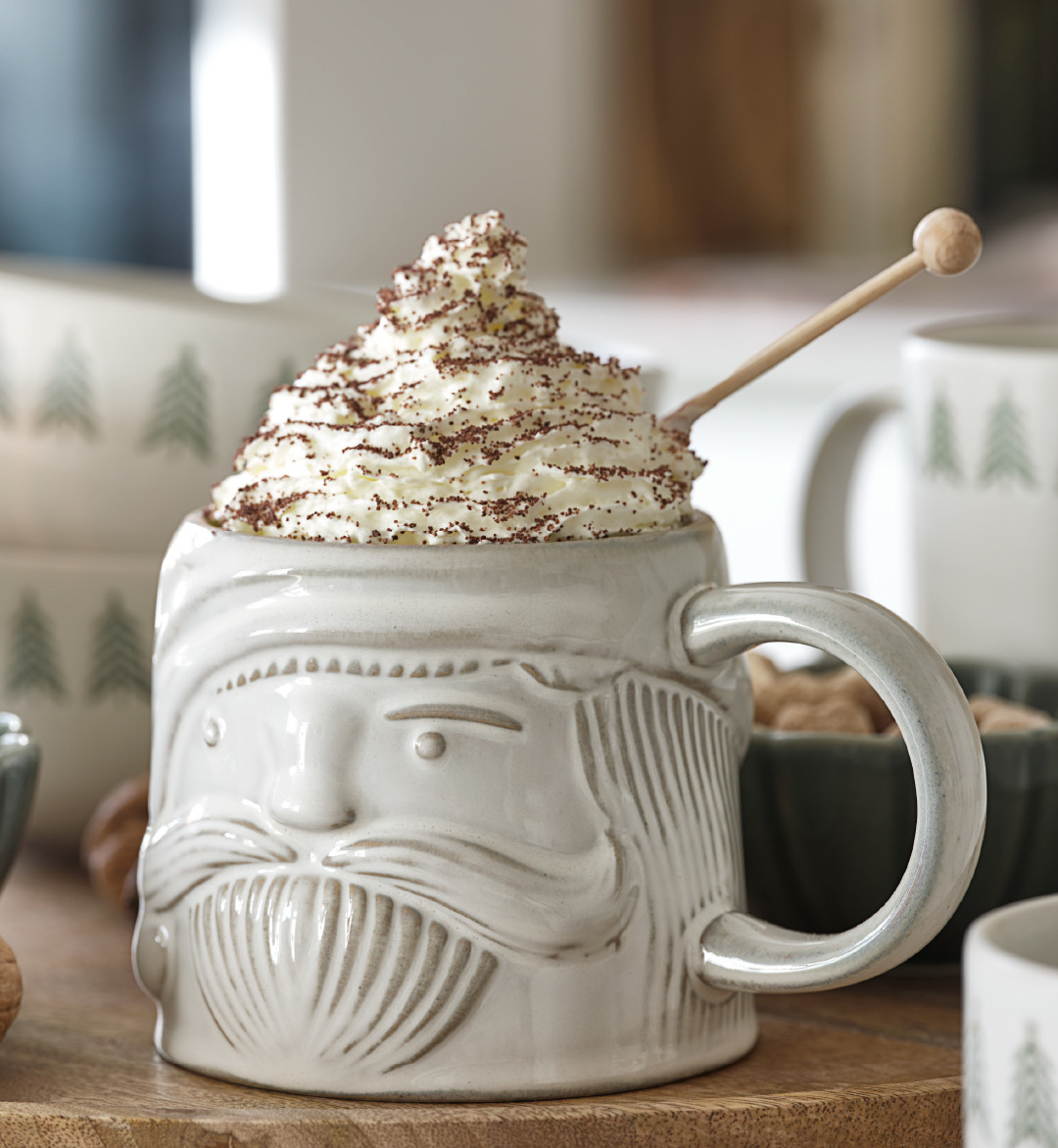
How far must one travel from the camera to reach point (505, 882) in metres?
0.40

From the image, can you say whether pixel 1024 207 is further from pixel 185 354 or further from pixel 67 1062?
pixel 67 1062

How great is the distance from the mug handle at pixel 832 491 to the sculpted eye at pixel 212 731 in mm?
355

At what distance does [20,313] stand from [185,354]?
0.22 feet

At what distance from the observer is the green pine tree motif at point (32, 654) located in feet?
2.08

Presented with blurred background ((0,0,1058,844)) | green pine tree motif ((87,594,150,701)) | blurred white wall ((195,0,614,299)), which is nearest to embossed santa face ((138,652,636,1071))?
green pine tree motif ((87,594,150,701))

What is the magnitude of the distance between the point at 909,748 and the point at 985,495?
26 cm

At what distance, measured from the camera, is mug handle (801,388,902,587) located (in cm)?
72

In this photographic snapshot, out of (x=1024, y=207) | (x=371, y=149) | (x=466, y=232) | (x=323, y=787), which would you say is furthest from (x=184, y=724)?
(x=1024, y=207)

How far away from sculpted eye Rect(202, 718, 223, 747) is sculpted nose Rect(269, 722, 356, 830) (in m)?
0.03

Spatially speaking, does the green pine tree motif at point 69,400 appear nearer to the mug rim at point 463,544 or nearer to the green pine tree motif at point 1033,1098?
the mug rim at point 463,544

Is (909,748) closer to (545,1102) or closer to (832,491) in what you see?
(545,1102)

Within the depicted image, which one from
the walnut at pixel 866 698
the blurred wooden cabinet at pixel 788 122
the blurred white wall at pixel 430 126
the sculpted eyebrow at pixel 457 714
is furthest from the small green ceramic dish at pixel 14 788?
the blurred wooden cabinet at pixel 788 122

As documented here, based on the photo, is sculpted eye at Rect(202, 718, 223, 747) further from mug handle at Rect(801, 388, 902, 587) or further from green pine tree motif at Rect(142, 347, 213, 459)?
mug handle at Rect(801, 388, 902, 587)

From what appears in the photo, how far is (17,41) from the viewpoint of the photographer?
331 centimetres
